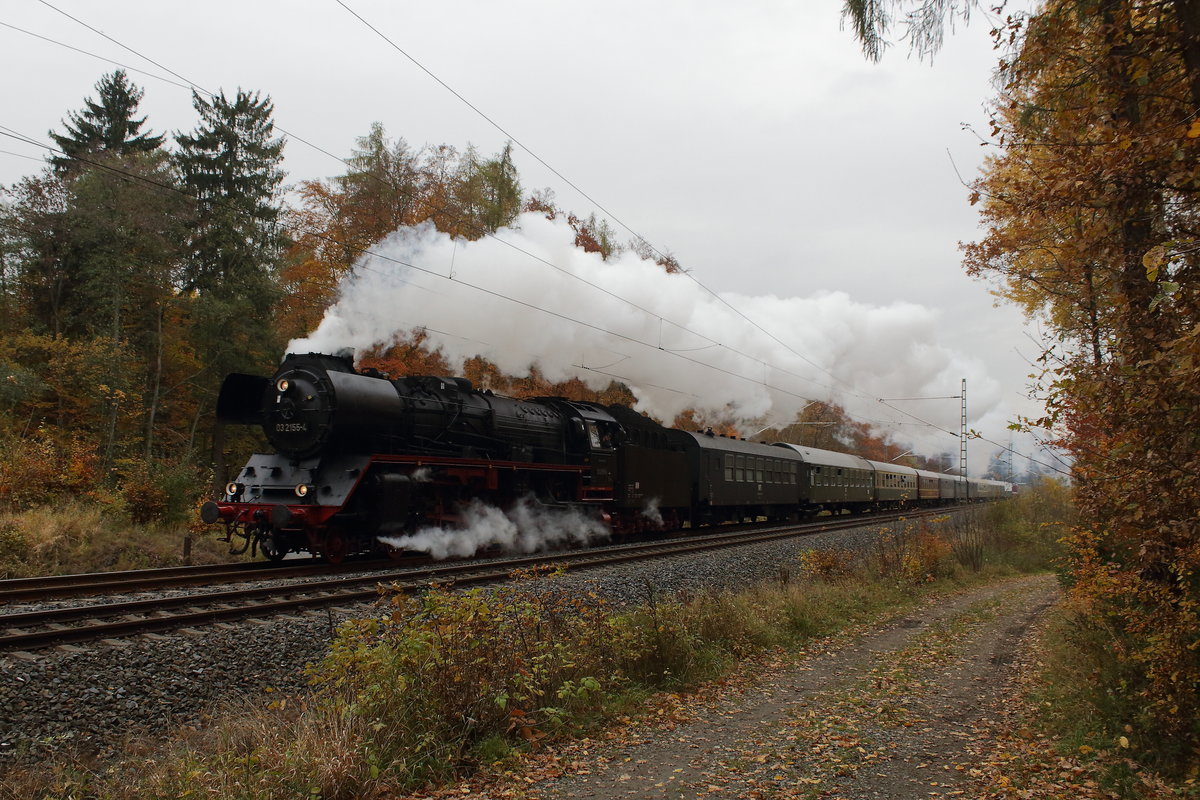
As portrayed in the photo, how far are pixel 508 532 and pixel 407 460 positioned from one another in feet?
11.0

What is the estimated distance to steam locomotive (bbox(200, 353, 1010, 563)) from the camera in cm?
1255

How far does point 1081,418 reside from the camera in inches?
428

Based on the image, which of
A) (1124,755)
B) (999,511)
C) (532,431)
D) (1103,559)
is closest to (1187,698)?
(1124,755)

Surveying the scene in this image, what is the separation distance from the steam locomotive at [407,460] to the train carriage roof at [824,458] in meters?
10.4

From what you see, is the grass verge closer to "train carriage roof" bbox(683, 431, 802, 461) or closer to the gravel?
the gravel

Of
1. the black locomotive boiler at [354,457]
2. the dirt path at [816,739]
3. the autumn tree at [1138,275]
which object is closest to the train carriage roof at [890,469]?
the black locomotive boiler at [354,457]

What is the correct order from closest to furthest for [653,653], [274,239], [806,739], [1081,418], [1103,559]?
[806,739] < [653,653] < [1103,559] < [1081,418] < [274,239]

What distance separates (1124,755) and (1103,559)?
366 centimetres

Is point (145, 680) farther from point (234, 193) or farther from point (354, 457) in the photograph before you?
point (234, 193)

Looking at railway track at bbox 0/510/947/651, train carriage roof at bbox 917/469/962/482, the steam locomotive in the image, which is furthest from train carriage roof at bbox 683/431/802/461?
train carriage roof at bbox 917/469/962/482

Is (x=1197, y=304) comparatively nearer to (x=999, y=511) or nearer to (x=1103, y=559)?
(x=1103, y=559)

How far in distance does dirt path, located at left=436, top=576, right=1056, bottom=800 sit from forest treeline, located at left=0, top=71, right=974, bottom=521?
1431 centimetres

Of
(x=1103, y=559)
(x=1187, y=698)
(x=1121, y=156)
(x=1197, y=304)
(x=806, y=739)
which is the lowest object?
(x=806, y=739)

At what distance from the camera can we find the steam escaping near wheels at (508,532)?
550 inches
